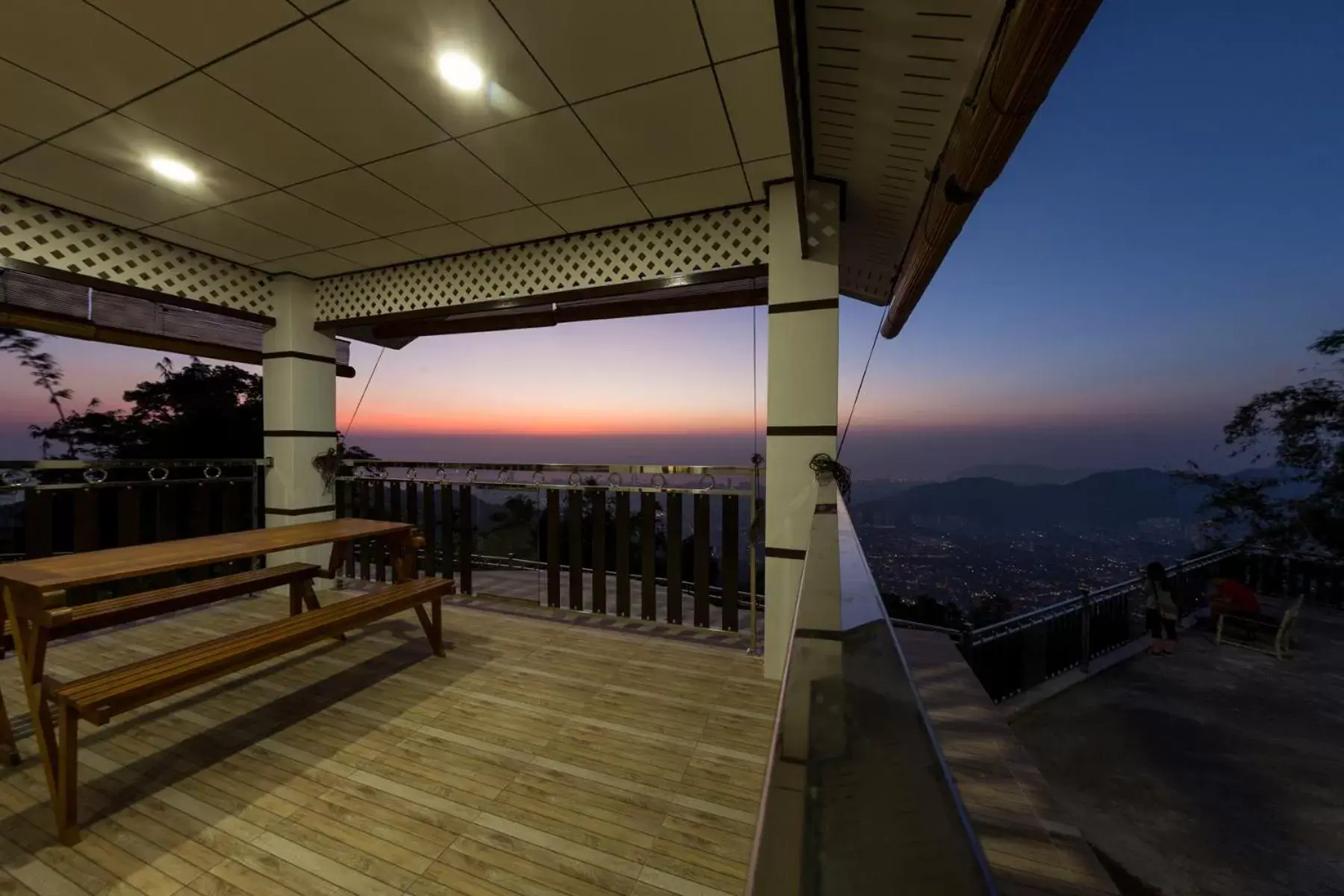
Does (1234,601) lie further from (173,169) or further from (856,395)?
(173,169)

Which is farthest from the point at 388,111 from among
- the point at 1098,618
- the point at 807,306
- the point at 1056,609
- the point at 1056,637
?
the point at 1098,618

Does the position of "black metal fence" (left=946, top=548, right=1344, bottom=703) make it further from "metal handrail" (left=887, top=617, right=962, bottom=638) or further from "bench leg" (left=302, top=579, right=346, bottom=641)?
"bench leg" (left=302, top=579, right=346, bottom=641)

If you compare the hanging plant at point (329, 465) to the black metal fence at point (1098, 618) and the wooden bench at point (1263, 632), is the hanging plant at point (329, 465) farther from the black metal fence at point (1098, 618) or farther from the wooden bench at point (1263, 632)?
the wooden bench at point (1263, 632)

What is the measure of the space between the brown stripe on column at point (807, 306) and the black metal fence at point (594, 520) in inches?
39.6

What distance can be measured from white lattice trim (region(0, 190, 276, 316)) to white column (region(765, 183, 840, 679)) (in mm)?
4658

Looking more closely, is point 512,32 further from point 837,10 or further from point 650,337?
point 650,337

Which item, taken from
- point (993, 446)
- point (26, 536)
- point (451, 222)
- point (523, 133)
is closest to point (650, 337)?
point (451, 222)

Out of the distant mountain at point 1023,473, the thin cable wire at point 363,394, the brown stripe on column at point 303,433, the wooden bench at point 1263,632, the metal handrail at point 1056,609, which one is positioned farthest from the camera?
the distant mountain at point 1023,473

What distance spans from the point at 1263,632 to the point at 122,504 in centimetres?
1282

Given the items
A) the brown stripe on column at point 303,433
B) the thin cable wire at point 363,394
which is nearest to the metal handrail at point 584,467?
the brown stripe on column at point 303,433

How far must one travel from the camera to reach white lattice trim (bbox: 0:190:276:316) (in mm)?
3133

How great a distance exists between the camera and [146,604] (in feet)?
7.65

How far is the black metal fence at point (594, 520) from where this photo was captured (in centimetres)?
331

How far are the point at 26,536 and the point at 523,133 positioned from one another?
14.0ft
